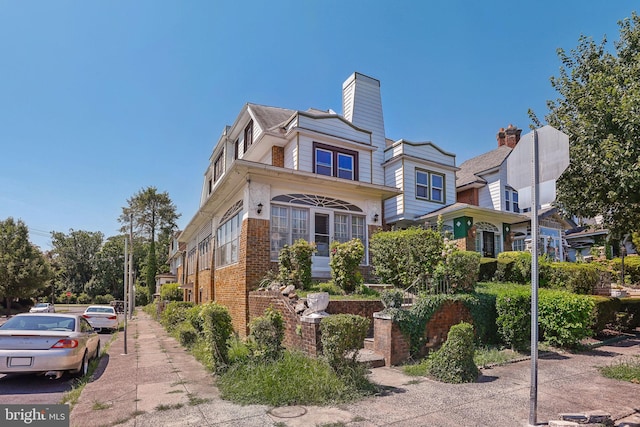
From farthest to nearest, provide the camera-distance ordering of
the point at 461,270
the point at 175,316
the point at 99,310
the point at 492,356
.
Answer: the point at 99,310 < the point at 175,316 < the point at 461,270 < the point at 492,356

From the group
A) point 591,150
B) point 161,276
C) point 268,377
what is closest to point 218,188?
point 268,377

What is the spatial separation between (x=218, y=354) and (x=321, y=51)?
956 centimetres

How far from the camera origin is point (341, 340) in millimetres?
6391

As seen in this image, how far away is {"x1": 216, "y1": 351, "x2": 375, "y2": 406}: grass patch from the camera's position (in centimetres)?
593

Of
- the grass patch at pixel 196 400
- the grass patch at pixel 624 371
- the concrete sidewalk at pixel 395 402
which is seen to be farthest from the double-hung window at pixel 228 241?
the grass patch at pixel 624 371

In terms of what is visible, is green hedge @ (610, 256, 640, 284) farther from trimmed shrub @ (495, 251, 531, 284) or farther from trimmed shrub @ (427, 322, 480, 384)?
trimmed shrub @ (427, 322, 480, 384)

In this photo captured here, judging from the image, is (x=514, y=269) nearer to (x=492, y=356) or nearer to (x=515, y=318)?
(x=515, y=318)

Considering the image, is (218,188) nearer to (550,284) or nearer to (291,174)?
(291,174)

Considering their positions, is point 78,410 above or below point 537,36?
below

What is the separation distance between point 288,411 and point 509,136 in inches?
1008

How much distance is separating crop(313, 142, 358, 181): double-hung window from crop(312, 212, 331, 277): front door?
2616 mm

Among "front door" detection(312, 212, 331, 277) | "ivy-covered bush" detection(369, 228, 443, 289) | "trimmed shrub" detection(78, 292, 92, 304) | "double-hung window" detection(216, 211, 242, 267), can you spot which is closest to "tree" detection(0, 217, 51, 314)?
"trimmed shrub" detection(78, 292, 92, 304)

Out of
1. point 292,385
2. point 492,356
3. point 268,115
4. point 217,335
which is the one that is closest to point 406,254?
point 492,356

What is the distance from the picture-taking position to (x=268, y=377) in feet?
21.2
